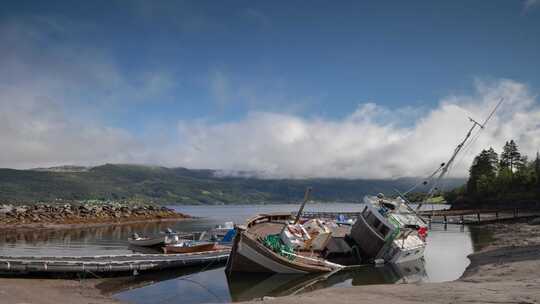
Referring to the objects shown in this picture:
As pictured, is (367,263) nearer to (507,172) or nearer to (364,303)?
(364,303)

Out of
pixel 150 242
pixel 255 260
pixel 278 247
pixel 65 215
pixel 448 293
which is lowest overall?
pixel 65 215

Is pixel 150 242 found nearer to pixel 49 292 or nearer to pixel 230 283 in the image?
pixel 230 283

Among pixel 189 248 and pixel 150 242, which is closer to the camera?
pixel 189 248

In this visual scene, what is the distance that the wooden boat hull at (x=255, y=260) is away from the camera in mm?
24359

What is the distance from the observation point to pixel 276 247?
25.3m

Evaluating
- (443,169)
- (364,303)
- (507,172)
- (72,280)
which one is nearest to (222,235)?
(72,280)

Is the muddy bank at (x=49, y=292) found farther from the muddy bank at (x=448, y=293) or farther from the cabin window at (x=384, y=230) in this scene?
the cabin window at (x=384, y=230)

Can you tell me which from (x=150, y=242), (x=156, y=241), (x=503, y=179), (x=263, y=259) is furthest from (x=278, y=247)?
(x=503, y=179)

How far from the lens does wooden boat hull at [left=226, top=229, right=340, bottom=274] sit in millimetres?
24359

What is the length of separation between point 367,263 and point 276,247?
8.44 m

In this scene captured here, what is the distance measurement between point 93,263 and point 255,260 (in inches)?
385

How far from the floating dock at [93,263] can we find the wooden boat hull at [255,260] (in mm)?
4644

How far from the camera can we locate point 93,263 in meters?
24.1

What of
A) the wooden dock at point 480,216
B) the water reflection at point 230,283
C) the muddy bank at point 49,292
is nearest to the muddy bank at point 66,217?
the wooden dock at point 480,216
